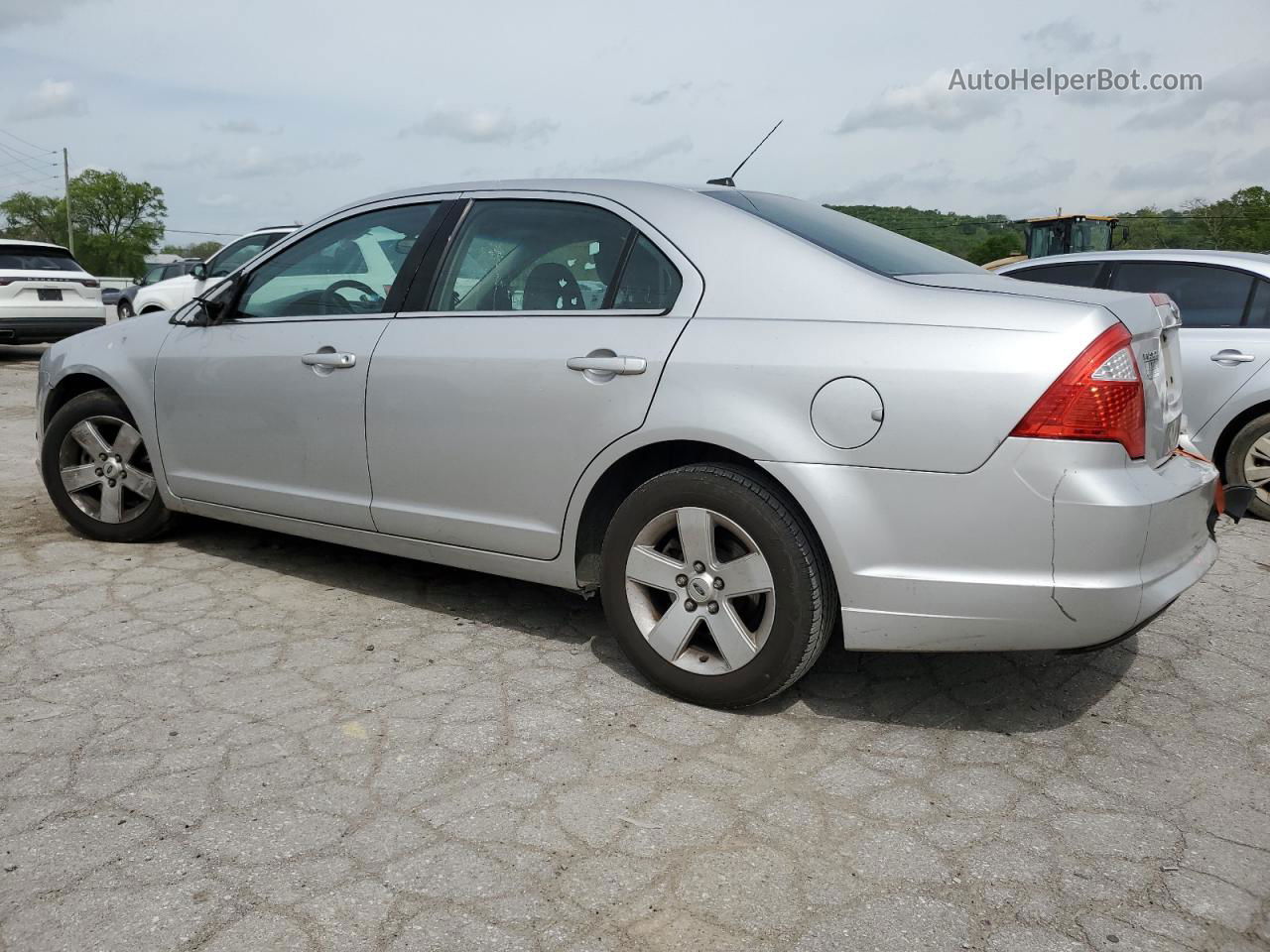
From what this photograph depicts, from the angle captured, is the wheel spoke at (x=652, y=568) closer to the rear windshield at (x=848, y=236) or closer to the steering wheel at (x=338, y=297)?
the rear windshield at (x=848, y=236)

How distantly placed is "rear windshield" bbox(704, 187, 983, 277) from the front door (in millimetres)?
1286

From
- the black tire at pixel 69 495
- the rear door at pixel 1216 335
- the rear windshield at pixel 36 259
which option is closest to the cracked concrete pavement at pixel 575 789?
the black tire at pixel 69 495

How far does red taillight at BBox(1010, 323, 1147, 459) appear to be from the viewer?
2756 millimetres

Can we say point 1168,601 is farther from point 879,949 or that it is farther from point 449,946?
point 449,946

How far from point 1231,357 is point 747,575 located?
428 centimetres

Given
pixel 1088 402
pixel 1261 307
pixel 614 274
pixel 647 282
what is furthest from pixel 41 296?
pixel 1088 402

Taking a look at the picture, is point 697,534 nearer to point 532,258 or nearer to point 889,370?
point 889,370

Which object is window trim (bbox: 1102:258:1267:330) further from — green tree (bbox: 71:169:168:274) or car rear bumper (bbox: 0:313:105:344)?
green tree (bbox: 71:169:168:274)

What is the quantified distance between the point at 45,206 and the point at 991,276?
114 metres

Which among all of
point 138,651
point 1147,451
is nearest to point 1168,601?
point 1147,451

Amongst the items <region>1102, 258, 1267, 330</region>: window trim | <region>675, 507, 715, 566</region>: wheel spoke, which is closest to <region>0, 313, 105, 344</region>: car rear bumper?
<region>1102, 258, 1267, 330</region>: window trim

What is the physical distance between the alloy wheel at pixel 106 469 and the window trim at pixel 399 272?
0.81 m

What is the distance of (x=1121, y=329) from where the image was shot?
2.85m

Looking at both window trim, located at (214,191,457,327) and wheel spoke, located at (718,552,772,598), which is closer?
wheel spoke, located at (718,552,772,598)
